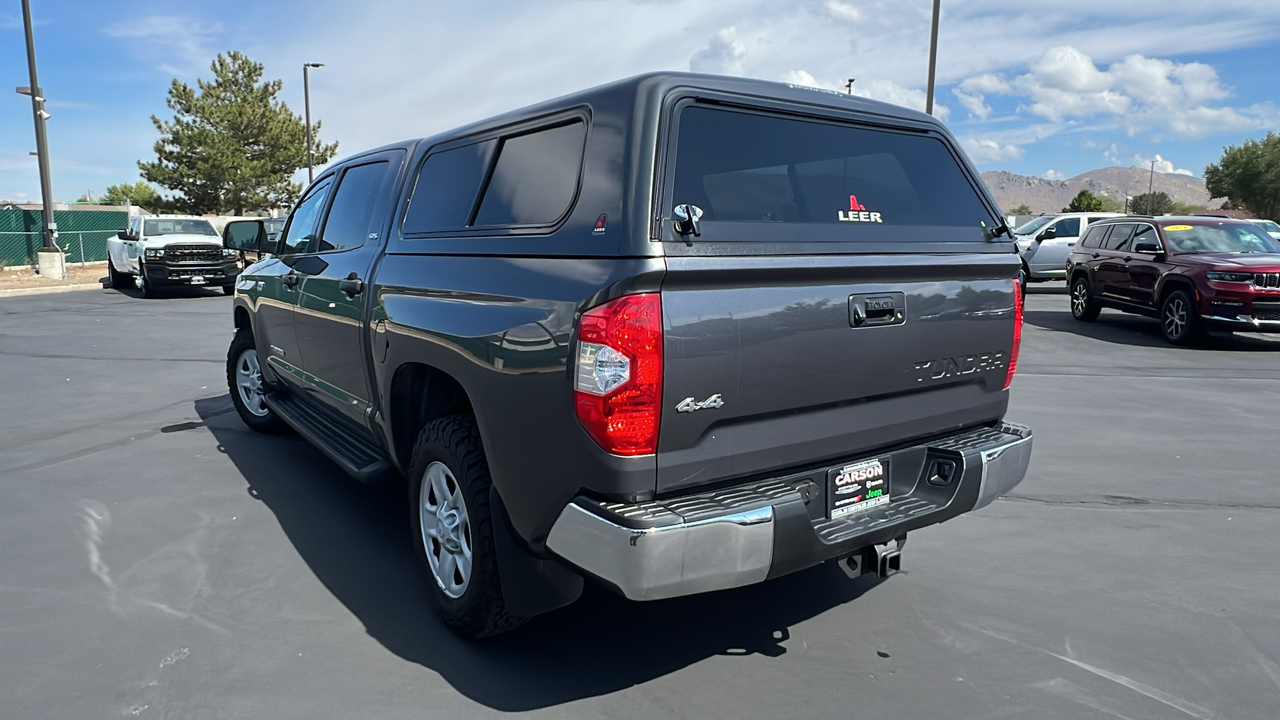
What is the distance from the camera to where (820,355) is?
2.99 meters

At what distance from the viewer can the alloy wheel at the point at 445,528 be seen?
3.40 meters

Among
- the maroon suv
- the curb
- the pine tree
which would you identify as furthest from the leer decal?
the pine tree

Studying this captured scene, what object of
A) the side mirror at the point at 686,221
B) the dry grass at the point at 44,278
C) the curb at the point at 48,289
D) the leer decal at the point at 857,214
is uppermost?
the leer decal at the point at 857,214

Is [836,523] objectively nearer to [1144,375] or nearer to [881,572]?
[881,572]

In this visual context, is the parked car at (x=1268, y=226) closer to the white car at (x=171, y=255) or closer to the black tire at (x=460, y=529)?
the black tire at (x=460, y=529)

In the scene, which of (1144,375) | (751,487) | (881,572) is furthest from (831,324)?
A: (1144,375)

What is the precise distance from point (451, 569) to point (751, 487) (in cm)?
132

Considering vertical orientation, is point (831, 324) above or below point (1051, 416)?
above

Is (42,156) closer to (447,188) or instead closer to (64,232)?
(64,232)

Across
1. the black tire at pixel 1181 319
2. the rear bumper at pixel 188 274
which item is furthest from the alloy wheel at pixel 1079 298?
the rear bumper at pixel 188 274

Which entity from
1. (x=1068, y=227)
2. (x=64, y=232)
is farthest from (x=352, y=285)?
(x=64, y=232)

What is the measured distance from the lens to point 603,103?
299cm

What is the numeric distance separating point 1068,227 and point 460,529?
2165 centimetres

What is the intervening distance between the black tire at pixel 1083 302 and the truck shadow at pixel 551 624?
472 inches
